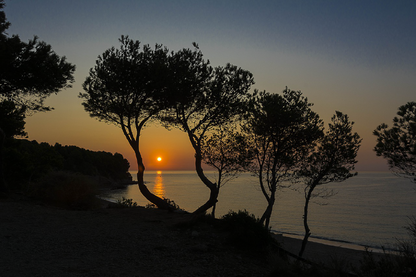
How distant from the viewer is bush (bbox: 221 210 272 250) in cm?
1045

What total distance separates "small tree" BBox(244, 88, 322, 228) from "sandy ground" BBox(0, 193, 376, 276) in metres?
10.6

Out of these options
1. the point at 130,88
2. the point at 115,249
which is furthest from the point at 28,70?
the point at 115,249

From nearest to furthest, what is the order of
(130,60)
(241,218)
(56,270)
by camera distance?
(56,270) → (241,218) → (130,60)

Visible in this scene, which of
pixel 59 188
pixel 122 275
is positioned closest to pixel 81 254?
pixel 122 275

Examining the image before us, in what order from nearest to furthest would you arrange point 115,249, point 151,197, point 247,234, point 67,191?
point 115,249 < point 247,234 < point 151,197 < point 67,191

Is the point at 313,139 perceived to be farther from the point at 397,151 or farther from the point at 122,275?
the point at 122,275

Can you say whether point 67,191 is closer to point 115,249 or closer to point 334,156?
point 115,249

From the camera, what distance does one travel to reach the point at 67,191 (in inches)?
754

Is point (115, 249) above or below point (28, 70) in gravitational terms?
below

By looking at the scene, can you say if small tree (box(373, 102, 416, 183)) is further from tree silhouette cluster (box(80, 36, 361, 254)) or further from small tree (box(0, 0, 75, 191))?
small tree (box(0, 0, 75, 191))

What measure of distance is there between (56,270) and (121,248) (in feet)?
8.70

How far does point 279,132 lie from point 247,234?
40.3ft

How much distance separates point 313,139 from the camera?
2248cm

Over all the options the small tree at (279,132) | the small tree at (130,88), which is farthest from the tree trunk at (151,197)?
the small tree at (279,132)
